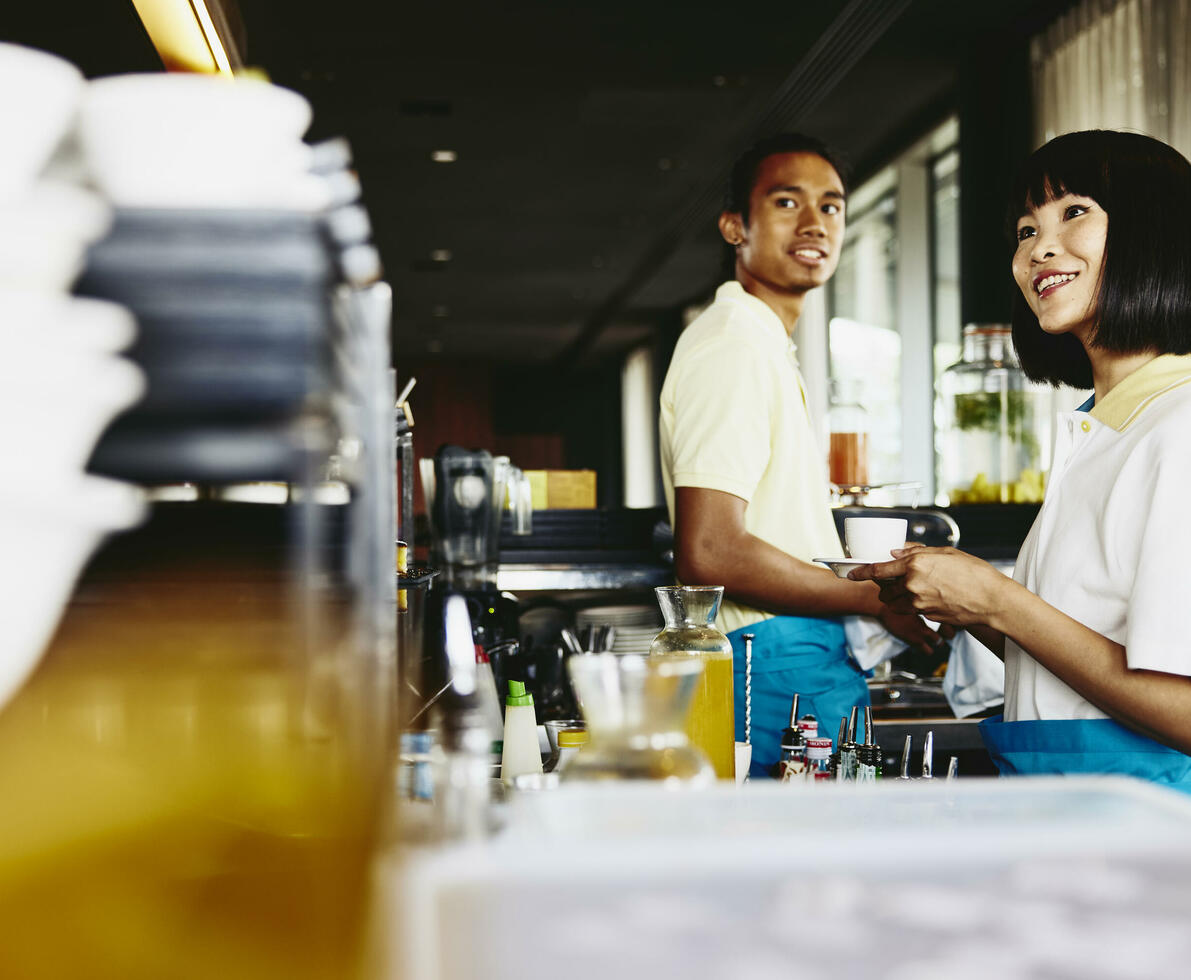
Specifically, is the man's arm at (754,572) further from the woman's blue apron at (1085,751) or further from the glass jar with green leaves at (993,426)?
the glass jar with green leaves at (993,426)

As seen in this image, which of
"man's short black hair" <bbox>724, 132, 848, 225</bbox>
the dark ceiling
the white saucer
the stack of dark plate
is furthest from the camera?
the dark ceiling

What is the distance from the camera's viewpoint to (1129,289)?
55.7 inches

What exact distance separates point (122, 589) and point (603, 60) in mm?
4707

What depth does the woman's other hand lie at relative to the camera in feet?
4.50

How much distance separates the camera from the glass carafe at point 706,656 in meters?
1.32

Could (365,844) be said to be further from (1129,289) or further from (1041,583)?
(1129,289)

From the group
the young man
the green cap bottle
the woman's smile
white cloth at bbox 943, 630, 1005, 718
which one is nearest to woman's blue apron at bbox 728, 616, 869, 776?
the young man

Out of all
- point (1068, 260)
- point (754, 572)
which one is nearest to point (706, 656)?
point (754, 572)

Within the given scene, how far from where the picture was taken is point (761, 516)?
1.86 m

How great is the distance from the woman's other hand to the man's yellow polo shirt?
377mm

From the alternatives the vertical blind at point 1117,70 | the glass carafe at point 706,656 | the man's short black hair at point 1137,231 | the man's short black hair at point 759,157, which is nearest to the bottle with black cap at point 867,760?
the glass carafe at point 706,656

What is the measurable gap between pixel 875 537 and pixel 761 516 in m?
0.40

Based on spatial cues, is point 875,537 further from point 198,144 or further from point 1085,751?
point 198,144

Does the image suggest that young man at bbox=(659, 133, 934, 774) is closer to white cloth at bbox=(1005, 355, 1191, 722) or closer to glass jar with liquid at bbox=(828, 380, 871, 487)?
Result: white cloth at bbox=(1005, 355, 1191, 722)
